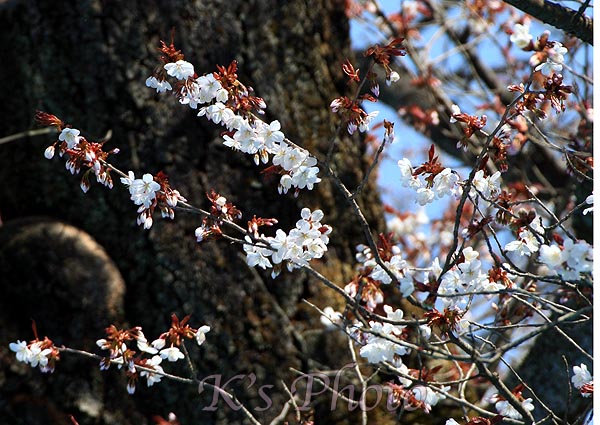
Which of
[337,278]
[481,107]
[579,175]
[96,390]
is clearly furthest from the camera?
[481,107]

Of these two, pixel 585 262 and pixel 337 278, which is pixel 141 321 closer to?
pixel 337 278

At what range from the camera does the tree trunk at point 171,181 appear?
2305mm

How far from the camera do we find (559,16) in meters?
1.67

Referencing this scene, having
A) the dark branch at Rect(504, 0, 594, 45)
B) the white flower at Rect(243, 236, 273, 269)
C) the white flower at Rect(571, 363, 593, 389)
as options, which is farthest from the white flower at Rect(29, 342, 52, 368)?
the dark branch at Rect(504, 0, 594, 45)

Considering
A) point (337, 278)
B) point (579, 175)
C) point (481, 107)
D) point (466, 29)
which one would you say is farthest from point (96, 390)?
point (466, 29)

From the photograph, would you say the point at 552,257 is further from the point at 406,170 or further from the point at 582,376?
the point at 582,376

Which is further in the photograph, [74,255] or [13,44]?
[13,44]

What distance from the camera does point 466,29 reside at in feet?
15.5

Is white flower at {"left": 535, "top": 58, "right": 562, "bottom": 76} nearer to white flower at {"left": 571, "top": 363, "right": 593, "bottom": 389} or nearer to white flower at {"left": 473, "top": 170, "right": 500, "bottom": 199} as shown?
white flower at {"left": 473, "top": 170, "right": 500, "bottom": 199}

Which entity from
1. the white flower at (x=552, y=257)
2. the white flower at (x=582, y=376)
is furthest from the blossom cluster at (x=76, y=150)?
the white flower at (x=582, y=376)

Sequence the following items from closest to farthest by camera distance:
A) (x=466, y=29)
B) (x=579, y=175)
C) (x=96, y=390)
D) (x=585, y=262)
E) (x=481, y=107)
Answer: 1. (x=585, y=262)
2. (x=579, y=175)
3. (x=96, y=390)
4. (x=481, y=107)
5. (x=466, y=29)

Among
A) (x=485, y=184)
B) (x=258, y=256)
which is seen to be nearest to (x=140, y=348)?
(x=258, y=256)

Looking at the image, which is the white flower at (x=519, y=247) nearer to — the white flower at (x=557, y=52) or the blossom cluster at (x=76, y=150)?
the white flower at (x=557, y=52)

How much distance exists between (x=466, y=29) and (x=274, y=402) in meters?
3.13
